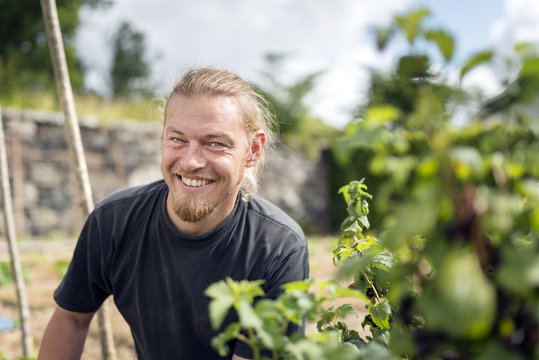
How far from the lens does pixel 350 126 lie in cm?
64

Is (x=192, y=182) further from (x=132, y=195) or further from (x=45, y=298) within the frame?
(x=45, y=298)

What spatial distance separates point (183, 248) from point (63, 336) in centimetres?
61

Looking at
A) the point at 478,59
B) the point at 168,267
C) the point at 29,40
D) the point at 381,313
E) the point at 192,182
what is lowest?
the point at 168,267

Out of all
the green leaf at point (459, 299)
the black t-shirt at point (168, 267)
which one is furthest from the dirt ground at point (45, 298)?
the green leaf at point (459, 299)

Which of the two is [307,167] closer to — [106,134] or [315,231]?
[315,231]

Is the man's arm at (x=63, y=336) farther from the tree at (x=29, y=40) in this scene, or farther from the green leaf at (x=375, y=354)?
the tree at (x=29, y=40)

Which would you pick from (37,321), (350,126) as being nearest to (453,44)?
(350,126)

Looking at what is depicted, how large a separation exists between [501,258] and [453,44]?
302 millimetres

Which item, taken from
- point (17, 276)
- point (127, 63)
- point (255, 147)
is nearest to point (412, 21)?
point (255, 147)

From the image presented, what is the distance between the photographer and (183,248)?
174 cm

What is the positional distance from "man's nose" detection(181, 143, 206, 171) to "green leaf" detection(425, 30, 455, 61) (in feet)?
4.18

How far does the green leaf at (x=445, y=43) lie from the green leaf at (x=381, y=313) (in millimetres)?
776

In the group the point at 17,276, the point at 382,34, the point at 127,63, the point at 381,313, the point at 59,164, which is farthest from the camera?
the point at 127,63

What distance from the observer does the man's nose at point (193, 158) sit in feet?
5.56
